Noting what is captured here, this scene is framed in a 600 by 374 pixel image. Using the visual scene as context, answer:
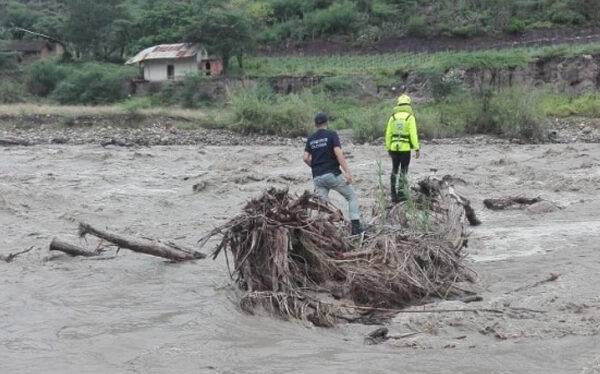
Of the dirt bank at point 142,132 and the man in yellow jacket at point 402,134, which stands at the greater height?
the man in yellow jacket at point 402,134

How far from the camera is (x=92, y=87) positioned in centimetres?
5406

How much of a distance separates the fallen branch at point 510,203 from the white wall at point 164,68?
45336mm

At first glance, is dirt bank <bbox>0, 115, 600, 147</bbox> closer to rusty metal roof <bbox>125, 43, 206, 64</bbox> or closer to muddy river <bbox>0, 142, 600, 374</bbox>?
muddy river <bbox>0, 142, 600, 374</bbox>

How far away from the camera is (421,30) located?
6919 centimetres

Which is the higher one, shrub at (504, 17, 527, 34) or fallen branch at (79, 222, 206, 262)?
shrub at (504, 17, 527, 34)

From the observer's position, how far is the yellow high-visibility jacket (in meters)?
12.5

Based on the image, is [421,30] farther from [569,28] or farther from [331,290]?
[331,290]

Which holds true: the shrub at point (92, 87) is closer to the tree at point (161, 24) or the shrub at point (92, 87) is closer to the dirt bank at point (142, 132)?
the tree at point (161, 24)

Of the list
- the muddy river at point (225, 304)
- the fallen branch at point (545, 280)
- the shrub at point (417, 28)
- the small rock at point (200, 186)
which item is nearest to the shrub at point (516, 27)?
the shrub at point (417, 28)

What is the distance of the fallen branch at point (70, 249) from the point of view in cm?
1013

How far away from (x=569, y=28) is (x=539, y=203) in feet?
180

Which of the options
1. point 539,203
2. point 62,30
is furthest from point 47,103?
point 539,203

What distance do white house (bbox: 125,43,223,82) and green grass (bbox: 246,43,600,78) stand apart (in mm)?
3221

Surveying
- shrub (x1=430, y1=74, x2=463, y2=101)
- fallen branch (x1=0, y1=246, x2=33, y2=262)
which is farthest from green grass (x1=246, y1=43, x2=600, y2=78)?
fallen branch (x1=0, y1=246, x2=33, y2=262)
